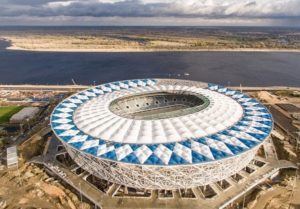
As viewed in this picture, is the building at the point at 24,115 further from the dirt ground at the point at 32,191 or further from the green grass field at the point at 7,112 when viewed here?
the dirt ground at the point at 32,191

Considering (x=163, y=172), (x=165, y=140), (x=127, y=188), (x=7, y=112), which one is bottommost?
(x=7, y=112)

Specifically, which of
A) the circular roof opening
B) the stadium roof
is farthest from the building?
the circular roof opening

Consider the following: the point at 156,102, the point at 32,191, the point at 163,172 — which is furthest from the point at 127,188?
the point at 156,102

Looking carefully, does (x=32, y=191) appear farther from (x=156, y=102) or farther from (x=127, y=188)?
(x=156, y=102)

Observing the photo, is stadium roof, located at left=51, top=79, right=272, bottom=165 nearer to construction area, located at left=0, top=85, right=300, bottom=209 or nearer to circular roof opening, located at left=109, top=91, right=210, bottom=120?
circular roof opening, located at left=109, top=91, right=210, bottom=120

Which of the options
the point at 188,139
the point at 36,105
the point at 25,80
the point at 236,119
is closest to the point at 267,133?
the point at 236,119

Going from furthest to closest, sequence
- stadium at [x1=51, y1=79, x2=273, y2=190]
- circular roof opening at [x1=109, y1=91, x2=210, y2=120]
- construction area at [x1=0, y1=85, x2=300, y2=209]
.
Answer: circular roof opening at [x1=109, y1=91, x2=210, y2=120] → construction area at [x1=0, y1=85, x2=300, y2=209] → stadium at [x1=51, y1=79, x2=273, y2=190]

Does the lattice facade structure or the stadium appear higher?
the stadium

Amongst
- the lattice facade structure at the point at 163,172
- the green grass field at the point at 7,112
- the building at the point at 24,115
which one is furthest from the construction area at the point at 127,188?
the green grass field at the point at 7,112
